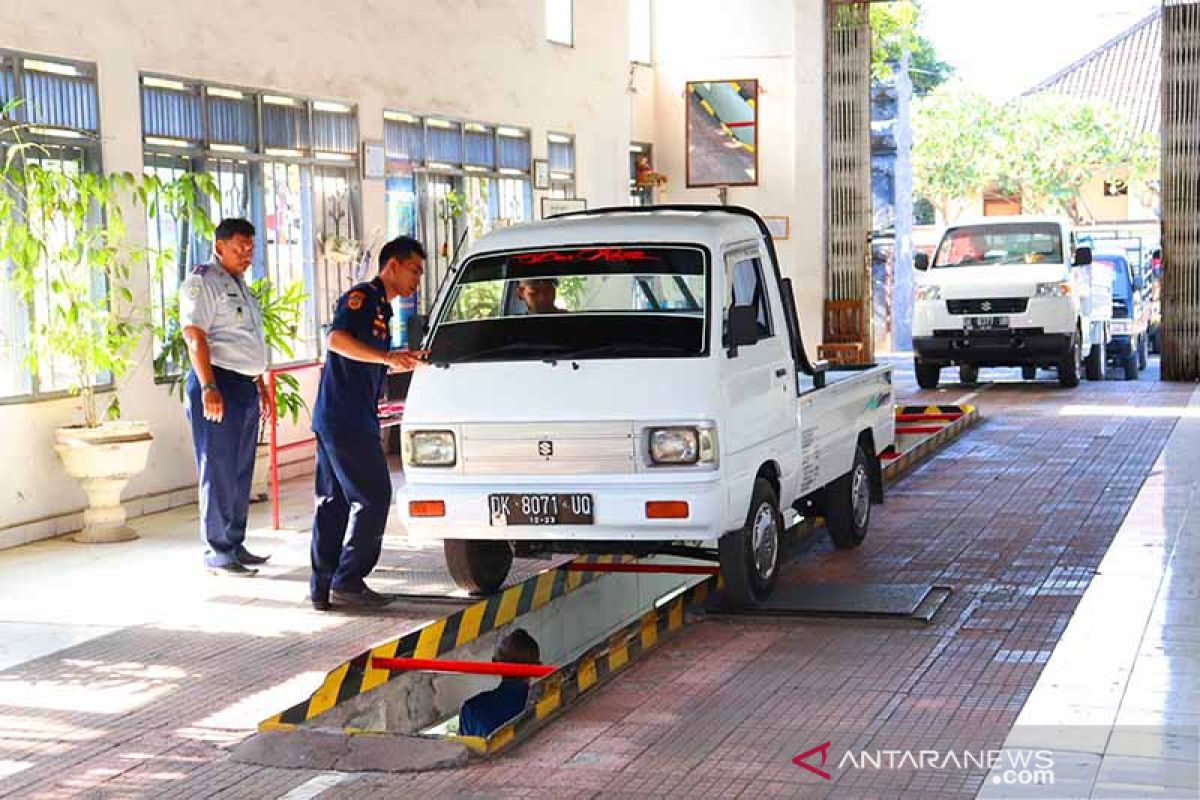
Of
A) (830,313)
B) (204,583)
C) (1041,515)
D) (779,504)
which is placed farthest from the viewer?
(830,313)

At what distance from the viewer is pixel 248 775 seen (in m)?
6.32

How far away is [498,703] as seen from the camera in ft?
27.9

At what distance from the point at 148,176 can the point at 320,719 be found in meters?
6.15

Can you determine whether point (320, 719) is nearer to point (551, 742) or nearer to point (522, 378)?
point (551, 742)

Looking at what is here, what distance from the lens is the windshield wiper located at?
8.45m

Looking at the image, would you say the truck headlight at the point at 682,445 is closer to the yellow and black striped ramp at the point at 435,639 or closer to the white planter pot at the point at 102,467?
the yellow and black striped ramp at the point at 435,639

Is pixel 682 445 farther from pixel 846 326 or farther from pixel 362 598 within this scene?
pixel 846 326

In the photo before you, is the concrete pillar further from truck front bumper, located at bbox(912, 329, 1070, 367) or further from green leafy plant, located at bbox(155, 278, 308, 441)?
green leafy plant, located at bbox(155, 278, 308, 441)

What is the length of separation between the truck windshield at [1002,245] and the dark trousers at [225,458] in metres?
12.7

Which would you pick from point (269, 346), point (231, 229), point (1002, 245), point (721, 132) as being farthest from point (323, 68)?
point (721, 132)

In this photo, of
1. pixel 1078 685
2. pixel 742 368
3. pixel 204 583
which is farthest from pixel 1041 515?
pixel 204 583

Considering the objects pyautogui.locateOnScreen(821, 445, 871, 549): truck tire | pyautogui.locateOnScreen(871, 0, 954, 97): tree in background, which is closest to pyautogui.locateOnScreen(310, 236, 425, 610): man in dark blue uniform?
pyautogui.locateOnScreen(821, 445, 871, 549): truck tire

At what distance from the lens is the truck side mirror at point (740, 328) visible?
8.51 meters

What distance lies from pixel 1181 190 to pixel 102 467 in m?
15.2
